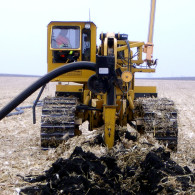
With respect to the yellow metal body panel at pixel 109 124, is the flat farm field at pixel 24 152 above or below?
below

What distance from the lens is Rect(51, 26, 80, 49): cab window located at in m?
8.09

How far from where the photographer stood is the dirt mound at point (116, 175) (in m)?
4.36

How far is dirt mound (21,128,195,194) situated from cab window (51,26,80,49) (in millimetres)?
3259

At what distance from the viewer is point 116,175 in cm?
477

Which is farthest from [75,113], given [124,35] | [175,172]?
[175,172]

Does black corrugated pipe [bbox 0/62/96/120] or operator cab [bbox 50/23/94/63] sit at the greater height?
operator cab [bbox 50/23/94/63]

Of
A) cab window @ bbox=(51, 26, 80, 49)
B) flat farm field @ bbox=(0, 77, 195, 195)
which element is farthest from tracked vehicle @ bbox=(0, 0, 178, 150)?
flat farm field @ bbox=(0, 77, 195, 195)

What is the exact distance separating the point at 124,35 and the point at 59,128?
8.85 ft

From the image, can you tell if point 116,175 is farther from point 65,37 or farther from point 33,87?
point 65,37

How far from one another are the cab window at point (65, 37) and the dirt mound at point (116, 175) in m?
3.26

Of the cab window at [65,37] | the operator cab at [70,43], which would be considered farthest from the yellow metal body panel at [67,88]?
the cab window at [65,37]

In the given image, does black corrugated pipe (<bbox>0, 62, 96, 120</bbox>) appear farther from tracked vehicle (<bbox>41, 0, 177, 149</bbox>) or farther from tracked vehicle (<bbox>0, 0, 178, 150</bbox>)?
tracked vehicle (<bbox>41, 0, 177, 149</bbox>)

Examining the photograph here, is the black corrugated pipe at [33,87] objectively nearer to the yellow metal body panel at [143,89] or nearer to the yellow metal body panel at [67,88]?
the yellow metal body panel at [67,88]

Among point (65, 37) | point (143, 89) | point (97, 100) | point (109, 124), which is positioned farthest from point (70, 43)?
point (109, 124)
